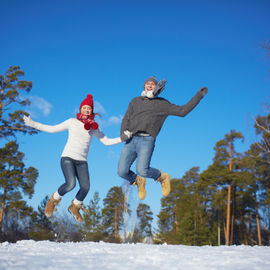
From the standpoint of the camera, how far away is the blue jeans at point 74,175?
5.16 meters

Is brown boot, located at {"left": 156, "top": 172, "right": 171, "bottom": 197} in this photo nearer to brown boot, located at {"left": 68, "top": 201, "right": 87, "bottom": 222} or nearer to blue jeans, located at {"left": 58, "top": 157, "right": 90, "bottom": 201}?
blue jeans, located at {"left": 58, "top": 157, "right": 90, "bottom": 201}

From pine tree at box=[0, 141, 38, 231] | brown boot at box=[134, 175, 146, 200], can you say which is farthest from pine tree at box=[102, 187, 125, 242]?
brown boot at box=[134, 175, 146, 200]

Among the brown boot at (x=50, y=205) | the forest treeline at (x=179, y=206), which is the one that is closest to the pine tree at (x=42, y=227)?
the forest treeline at (x=179, y=206)

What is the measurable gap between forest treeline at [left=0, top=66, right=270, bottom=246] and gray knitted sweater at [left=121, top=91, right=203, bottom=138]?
927cm

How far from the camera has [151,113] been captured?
17.6 feet

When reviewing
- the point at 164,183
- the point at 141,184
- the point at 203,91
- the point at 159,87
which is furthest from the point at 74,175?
the point at 203,91

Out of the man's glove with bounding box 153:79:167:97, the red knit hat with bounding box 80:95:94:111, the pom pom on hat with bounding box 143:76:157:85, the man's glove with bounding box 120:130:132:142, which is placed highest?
the pom pom on hat with bounding box 143:76:157:85

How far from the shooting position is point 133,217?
16188 millimetres

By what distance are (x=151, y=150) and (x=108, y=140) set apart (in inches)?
36.2

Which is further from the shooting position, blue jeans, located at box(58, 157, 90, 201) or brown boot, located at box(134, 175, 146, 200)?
brown boot, located at box(134, 175, 146, 200)

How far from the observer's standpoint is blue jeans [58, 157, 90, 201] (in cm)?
516

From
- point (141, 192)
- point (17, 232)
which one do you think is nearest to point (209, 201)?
point (17, 232)

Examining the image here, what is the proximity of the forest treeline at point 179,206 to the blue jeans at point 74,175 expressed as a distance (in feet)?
29.6

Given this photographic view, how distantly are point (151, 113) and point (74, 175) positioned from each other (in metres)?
1.70
